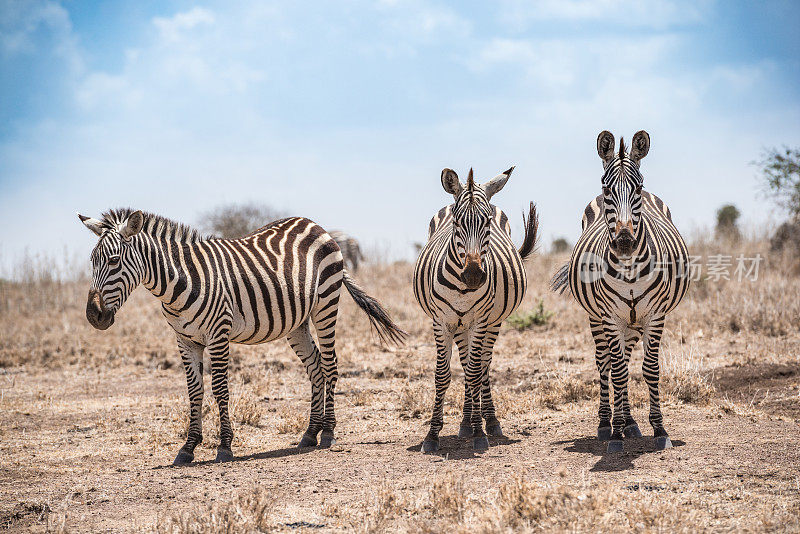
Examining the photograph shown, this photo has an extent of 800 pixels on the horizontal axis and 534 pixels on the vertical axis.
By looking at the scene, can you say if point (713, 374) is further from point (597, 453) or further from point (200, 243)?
point (200, 243)

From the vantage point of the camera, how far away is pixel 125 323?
1562cm

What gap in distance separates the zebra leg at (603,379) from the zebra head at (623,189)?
1382mm

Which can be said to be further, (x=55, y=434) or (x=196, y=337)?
(x=55, y=434)

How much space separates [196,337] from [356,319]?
322 inches

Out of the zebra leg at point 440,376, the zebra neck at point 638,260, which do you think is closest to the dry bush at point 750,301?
the zebra neck at point 638,260

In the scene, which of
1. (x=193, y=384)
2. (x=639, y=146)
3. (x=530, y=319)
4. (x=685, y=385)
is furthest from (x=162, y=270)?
(x=530, y=319)

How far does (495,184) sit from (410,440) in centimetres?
265

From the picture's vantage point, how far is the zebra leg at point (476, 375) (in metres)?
6.73

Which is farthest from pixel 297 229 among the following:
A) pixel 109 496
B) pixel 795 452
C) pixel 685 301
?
pixel 685 301

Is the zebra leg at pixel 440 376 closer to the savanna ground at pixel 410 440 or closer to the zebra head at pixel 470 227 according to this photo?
the savanna ground at pixel 410 440

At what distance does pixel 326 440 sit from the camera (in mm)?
7188

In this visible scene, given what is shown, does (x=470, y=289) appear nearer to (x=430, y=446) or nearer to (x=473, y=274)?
(x=473, y=274)

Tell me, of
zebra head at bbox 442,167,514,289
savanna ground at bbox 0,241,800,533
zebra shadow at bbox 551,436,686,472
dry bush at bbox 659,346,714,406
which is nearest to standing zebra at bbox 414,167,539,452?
zebra head at bbox 442,167,514,289

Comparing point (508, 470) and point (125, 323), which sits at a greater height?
point (125, 323)
